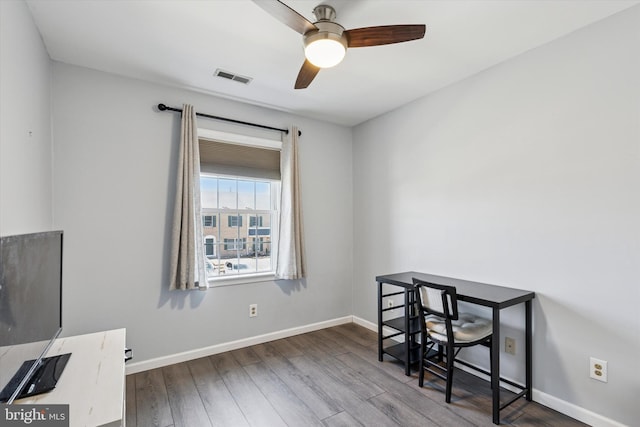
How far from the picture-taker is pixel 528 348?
86.9 inches

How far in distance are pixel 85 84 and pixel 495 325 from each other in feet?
11.8

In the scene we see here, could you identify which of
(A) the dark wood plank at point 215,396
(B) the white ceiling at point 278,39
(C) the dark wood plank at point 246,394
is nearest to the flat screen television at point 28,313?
(A) the dark wood plank at point 215,396

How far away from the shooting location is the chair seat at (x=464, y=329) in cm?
217

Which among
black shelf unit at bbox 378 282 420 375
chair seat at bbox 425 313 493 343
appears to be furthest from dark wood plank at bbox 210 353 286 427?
chair seat at bbox 425 313 493 343

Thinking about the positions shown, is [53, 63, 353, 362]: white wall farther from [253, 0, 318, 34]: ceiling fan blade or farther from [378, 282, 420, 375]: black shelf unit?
[253, 0, 318, 34]: ceiling fan blade

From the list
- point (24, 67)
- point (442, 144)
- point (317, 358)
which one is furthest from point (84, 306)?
point (442, 144)

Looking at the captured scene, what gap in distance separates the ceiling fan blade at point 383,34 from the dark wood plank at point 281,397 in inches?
94.1

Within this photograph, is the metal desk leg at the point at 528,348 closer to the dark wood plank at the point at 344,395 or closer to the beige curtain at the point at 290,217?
the dark wood plank at the point at 344,395

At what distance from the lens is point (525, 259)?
2.29 metres

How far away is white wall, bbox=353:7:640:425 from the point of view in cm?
184

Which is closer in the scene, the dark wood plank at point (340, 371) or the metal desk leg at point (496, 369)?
the metal desk leg at point (496, 369)

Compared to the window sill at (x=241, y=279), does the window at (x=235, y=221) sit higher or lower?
higher

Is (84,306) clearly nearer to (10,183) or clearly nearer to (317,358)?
(10,183)

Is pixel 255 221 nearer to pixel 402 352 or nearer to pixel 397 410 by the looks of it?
pixel 402 352
